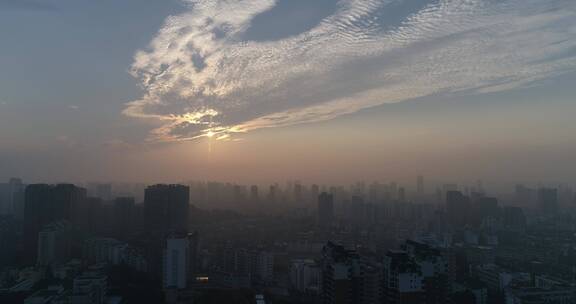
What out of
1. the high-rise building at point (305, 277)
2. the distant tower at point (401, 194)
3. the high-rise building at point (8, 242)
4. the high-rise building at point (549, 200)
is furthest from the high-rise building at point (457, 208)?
the high-rise building at point (8, 242)

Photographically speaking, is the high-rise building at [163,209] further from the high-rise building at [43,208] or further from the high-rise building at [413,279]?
the high-rise building at [413,279]

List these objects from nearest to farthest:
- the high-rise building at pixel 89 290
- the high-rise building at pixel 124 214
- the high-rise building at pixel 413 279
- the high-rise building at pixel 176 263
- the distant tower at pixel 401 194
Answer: the high-rise building at pixel 413 279 < the high-rise building at pixel 89 290 < the high-rise building at pixel 176 263 < the high-rise building at pixel 124 214 < the distant tower at pixel 401 194

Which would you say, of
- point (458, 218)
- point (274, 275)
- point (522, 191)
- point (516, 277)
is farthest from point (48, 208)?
point (522, 191)

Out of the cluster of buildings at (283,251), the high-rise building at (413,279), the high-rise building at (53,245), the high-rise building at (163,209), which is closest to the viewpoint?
the high-rise building at (413,279)

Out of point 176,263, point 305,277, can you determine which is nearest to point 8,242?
point 176,263

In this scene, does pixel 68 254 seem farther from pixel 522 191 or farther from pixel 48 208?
pixel 522 191

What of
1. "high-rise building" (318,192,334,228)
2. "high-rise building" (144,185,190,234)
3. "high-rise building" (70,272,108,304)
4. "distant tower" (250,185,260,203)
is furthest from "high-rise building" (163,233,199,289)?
"distant tower" (250,185,260,203)
